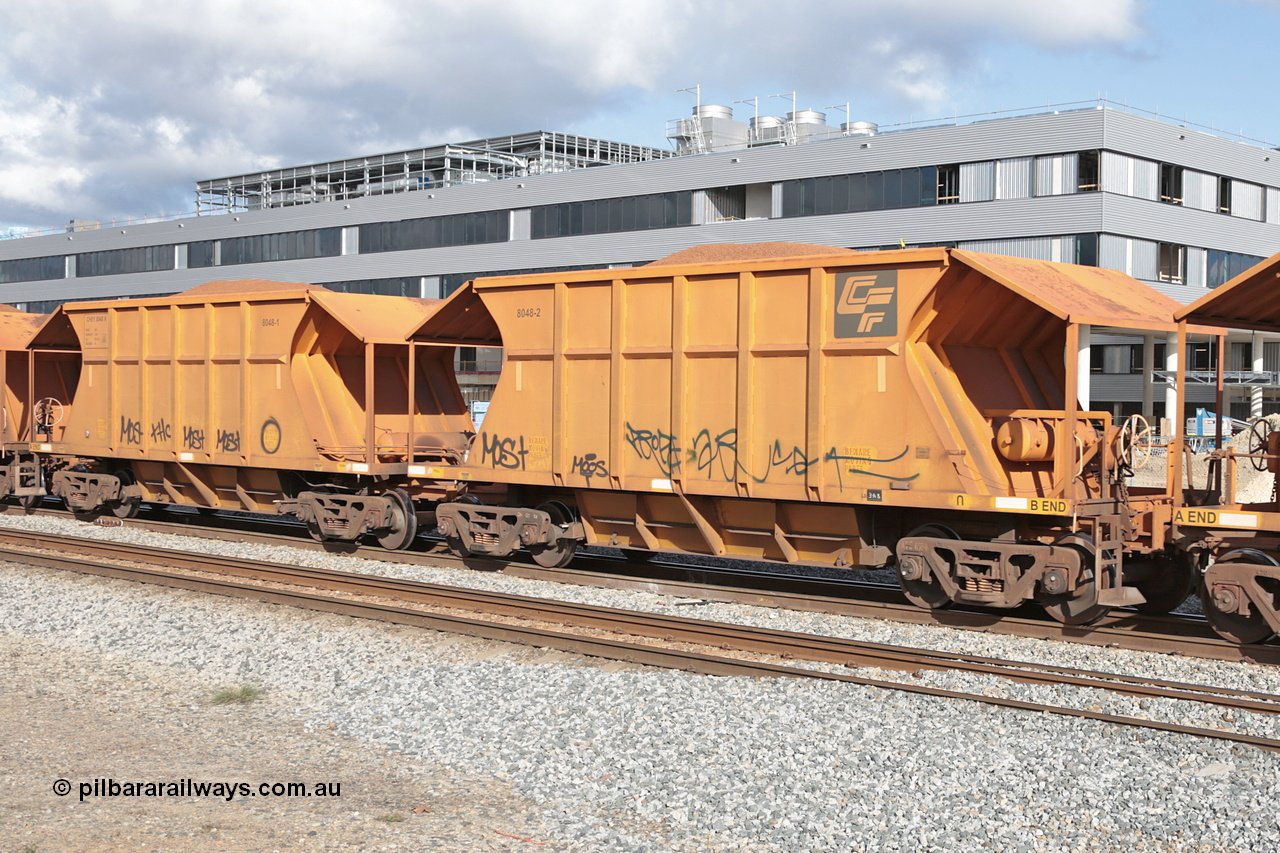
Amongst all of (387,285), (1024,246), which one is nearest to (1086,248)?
(1024,246)

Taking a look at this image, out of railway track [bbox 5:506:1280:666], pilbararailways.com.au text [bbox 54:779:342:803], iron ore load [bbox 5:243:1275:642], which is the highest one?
iron ore load [bbox 5:243:1275:642]

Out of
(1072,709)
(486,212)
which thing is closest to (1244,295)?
(1072,709)

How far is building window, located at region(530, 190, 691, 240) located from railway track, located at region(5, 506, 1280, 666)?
30108 mm

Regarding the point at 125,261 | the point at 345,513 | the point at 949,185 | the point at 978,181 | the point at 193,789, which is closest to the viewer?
the point at 193,789

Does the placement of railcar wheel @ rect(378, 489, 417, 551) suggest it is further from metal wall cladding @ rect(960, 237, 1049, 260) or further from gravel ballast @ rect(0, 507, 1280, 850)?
metal wall cladding @ rect(960, 237, 1049, 260)

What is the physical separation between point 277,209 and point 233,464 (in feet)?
150

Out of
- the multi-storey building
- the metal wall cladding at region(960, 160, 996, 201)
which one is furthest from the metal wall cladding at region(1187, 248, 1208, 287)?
the metal wall cladding at region(960, 160, 996, 201)

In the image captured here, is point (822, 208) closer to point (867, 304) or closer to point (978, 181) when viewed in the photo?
point (978, 181)

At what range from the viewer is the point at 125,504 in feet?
60.9

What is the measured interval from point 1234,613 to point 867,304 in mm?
Result: 4104

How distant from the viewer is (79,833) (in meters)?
5.84

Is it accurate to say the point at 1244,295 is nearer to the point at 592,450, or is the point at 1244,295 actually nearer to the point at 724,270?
the point at 724,270

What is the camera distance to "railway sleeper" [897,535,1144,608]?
988 centimetres

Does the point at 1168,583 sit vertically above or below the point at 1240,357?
below
